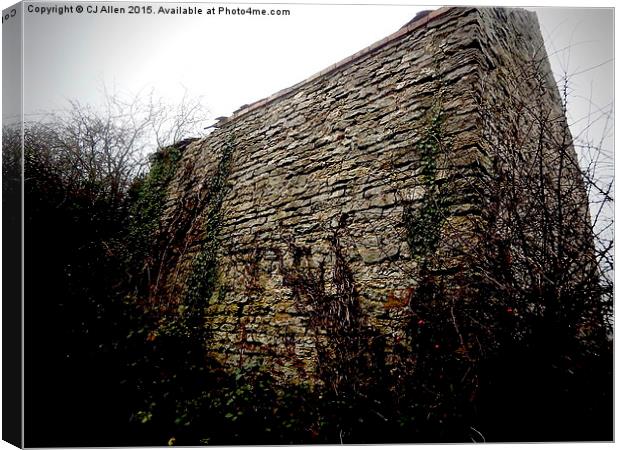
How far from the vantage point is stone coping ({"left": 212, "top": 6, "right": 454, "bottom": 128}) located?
3848mm

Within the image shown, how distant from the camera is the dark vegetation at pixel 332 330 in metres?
3.20

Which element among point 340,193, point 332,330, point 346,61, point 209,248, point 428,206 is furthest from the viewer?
point 209,248

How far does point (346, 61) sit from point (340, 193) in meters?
1.26

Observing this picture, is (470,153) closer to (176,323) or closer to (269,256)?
(269,256)

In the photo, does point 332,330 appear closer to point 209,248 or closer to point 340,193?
point 340,193

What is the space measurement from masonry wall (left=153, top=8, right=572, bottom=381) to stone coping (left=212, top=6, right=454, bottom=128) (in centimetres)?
2

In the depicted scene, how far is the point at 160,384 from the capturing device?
12.4 ft

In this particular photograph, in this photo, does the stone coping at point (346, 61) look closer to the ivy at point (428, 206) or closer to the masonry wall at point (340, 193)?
the masonry wall at point (340, 193)

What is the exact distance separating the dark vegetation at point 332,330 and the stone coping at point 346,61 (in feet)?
2.38

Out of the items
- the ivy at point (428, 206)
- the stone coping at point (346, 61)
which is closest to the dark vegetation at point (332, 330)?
the ivy at point (428, 206)

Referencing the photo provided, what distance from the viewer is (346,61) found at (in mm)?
4246

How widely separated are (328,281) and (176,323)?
1424mm

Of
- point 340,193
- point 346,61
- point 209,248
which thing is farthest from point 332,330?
point 346,61

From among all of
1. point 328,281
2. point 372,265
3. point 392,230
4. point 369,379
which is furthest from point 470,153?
point 369,379
